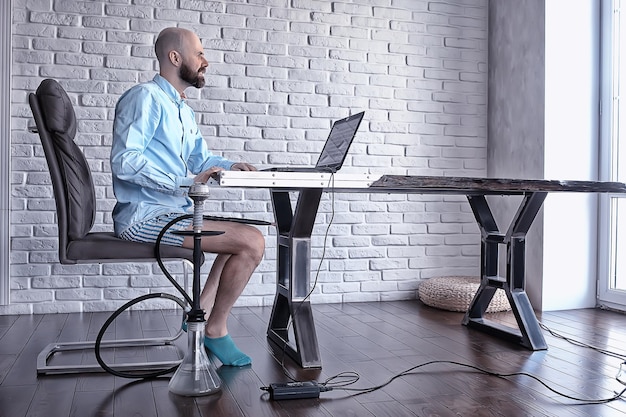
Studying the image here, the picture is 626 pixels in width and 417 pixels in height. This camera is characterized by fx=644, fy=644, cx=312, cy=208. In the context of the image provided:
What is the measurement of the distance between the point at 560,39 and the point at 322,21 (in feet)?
4.44

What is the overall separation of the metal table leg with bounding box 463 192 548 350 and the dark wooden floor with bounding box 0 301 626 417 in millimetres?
→ 63

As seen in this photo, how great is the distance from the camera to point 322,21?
3.75m

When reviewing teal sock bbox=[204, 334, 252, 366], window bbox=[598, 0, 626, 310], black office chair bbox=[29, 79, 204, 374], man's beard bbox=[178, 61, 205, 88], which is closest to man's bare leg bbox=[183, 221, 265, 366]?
teal sock bbox=[204, 334, 252, 366]

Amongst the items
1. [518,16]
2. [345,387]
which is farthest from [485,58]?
[345,387]

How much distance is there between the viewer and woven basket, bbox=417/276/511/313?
3.46 meters

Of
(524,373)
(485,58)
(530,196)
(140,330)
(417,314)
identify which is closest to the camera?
(524,373)

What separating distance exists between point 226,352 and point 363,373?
493 millimetres

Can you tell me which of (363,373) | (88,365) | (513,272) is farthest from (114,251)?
(513,272)

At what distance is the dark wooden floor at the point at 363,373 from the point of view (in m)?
1.86

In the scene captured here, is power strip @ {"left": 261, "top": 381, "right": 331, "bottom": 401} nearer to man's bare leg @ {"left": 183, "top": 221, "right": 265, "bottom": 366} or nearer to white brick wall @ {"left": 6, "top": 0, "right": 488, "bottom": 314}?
man's bare leg @ {"left": 183, "top": 221, "right": 265, "bottom": 366}

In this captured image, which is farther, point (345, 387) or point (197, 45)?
point (197, 45)

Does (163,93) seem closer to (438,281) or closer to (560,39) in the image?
(438,281)

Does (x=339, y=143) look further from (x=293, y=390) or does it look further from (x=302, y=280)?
(x=293, y=390)

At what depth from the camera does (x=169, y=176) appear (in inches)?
84.7
